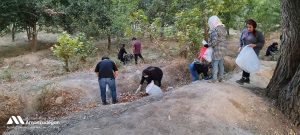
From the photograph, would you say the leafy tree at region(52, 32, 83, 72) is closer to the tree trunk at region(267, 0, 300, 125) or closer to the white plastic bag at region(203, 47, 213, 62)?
the white plastic bag at region(203, 47, 213, 62)

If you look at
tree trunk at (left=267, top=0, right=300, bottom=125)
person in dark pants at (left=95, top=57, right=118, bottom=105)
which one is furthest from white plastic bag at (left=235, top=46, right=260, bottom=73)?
person in dark pants at (left=95, top=57, right=118, bottom=105)

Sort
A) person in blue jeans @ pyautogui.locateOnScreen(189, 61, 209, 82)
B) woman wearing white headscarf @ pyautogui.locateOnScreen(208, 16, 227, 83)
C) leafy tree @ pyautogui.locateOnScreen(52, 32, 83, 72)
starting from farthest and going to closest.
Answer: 1. leafy tree @ pyautogui.locateOnScreen(52, 32, 83, 72)
2. person in blue jeans @ pyautogui.locateOnScreen(189, 61, 209, 82)
3. woman wearing white headscarf @ pyautogui.locateOnScreen(208, 16, 227, 83)

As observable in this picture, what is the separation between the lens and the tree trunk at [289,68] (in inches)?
297

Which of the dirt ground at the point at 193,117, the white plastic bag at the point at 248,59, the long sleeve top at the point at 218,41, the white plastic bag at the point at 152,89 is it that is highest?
the long sleeve top at the point at 218,41

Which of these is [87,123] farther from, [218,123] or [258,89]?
[258,89]

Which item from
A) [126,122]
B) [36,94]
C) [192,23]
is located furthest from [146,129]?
[192,23]

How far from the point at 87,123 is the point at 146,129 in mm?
1091

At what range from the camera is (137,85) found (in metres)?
13.1

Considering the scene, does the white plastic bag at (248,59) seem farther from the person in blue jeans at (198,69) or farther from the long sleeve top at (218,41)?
the person in blue jeans at (198,69)

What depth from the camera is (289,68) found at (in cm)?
796

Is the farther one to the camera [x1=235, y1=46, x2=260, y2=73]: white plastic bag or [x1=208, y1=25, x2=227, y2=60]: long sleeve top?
[x1=235, y1=46, x2=260, y2=73]: white plastic bag

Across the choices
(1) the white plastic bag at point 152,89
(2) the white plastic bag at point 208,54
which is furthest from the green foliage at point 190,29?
(2) the white plastic bag at point 208,54

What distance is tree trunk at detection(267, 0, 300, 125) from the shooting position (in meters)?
7.54

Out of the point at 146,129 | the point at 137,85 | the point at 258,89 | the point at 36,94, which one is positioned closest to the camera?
the point at 146,129
